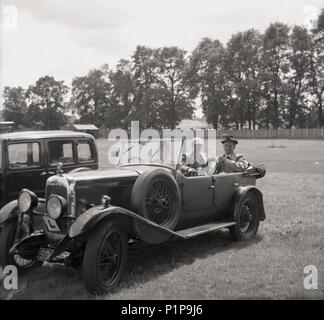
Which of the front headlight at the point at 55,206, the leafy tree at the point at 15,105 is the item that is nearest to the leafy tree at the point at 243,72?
the leafy tree at the point at 15,105

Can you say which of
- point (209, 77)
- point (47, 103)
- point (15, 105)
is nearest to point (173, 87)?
point (209, 77)

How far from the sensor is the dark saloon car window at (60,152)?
9.08m

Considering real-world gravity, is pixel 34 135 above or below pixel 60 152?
above

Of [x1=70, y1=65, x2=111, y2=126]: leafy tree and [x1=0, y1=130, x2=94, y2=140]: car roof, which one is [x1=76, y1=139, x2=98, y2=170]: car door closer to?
[x1=0, y1=130, x2=94, y2=140]: car roof

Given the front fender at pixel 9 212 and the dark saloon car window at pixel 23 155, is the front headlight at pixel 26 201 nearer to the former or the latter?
the front fender at pixel 9 212

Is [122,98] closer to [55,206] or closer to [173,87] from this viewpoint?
[173,87]

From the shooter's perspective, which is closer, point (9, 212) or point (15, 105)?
point (9, 212)

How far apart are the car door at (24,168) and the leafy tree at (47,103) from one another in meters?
88.2

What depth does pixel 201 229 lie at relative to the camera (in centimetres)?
644

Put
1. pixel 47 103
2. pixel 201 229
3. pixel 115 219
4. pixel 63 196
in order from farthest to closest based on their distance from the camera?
pixel 47 103 < pixel 201 229 < pixel 63 196 < pixel 115 219

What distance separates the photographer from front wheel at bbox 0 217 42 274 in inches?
226

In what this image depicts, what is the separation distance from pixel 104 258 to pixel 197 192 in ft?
6.40

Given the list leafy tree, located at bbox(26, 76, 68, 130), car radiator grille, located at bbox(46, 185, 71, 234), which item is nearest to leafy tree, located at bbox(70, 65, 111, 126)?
leafy tree, located at bbox(26, 76, 68, 130)
